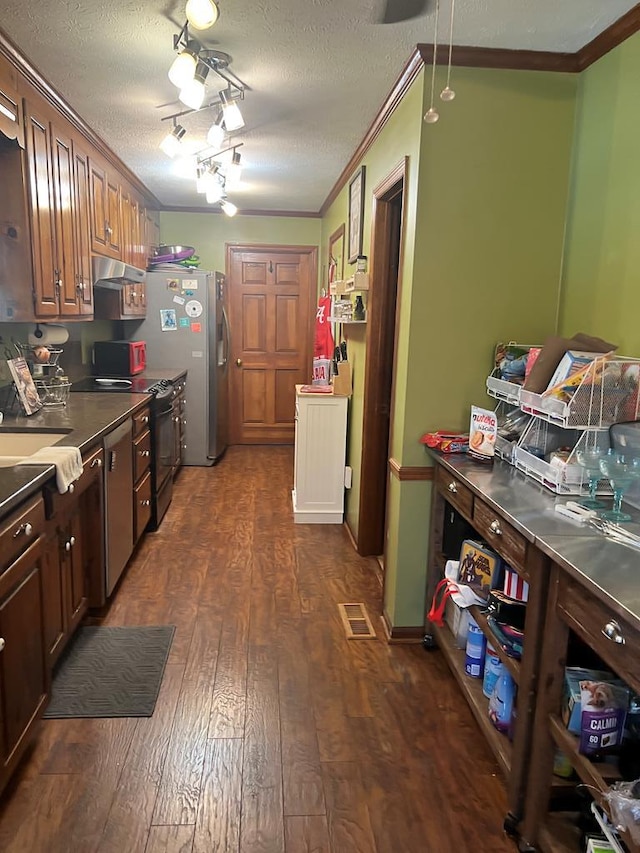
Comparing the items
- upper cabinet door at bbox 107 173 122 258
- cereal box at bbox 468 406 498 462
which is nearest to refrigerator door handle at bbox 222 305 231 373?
upper cabinet door at bbox 107 173 122 258

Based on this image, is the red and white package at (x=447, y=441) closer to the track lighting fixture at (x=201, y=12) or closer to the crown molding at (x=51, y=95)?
the track lighting fixture at (x=201, y=12)

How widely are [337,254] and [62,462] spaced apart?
3.40m

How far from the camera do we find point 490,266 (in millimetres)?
2506

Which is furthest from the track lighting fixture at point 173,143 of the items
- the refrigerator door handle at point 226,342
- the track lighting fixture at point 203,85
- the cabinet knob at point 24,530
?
the refrigerator door handle at point 226,342

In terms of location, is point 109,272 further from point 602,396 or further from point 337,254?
point 602,396

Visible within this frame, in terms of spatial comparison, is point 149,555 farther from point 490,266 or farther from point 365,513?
point 490,266

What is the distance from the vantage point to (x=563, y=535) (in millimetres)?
1581

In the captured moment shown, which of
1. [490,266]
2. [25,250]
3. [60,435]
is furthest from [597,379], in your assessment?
[25,250]

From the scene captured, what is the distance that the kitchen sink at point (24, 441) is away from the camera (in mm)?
2559

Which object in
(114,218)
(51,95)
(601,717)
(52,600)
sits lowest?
(52,600)

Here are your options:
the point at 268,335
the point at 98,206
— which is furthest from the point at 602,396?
the point at 268,335

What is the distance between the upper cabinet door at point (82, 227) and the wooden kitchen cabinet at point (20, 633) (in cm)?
187

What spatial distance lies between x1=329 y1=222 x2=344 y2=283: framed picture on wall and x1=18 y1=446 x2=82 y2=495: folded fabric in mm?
2880

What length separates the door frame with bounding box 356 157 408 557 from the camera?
10.7ft
